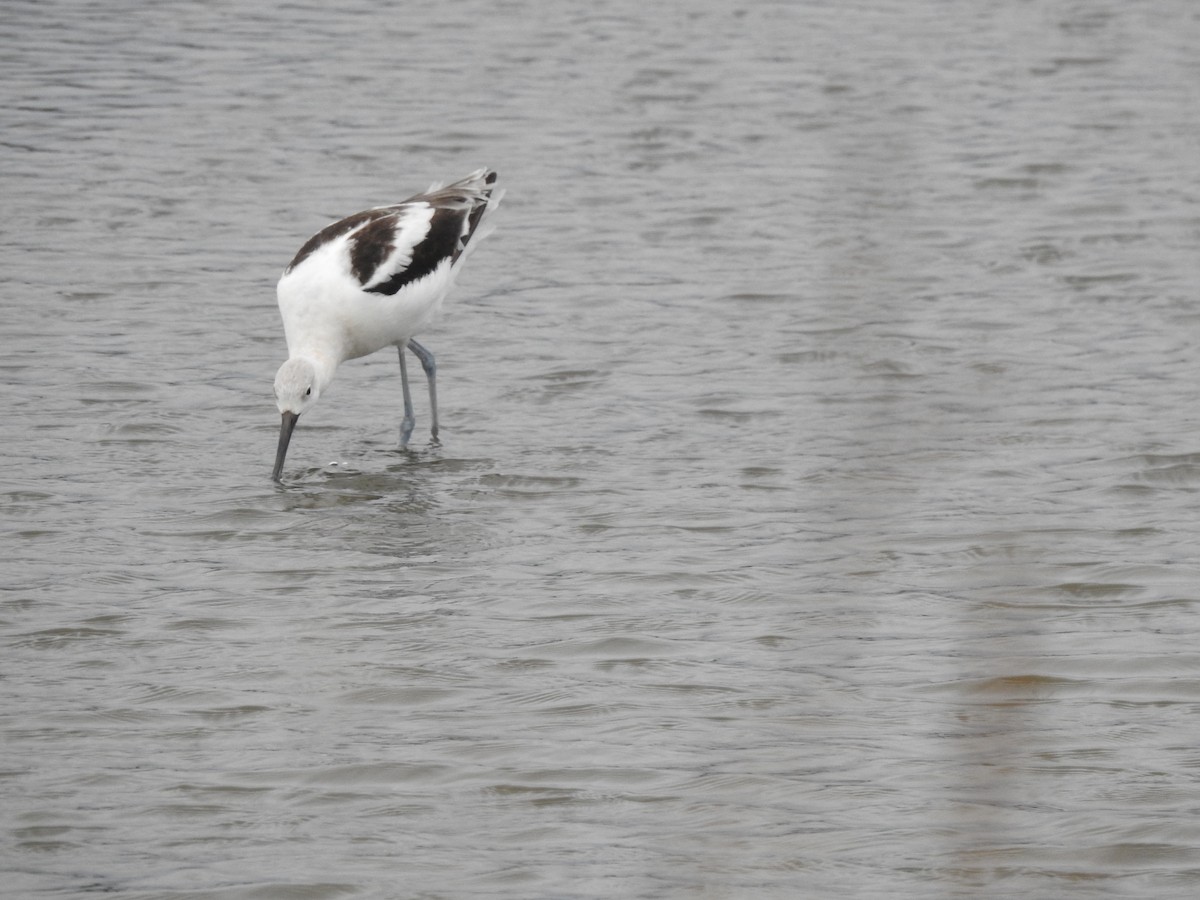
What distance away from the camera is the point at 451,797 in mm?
5348

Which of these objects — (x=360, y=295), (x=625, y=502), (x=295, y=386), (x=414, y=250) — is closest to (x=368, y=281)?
(x=360, y=295)

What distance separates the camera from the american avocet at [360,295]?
348 inches

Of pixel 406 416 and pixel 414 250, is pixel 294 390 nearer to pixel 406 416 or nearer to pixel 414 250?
pixel 406 416

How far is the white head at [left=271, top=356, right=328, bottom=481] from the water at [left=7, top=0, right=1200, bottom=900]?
22 cm

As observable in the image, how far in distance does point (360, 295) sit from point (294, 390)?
1.88ft

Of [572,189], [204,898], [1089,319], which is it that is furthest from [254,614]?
[572,189]

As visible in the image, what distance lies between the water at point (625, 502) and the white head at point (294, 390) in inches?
8.5

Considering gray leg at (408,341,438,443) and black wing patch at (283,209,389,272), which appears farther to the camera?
gray leg at (408,341,438,443)

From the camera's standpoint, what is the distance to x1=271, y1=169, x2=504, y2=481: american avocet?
8836mm

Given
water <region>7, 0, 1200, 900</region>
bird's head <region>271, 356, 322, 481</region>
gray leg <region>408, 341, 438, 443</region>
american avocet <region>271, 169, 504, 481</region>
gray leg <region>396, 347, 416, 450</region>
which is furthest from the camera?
gray leg <region>408, 341, 438, 443</region>

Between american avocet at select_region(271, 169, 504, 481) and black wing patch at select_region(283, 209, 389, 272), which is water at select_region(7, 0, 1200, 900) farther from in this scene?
black wing patch at select_region(283, 209, 389, 272)

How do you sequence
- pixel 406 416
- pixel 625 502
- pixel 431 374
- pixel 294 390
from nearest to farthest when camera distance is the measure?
1. pixel 625 502
2. pixel 294 390
3. pixel 406 416
4. pixel 431 374

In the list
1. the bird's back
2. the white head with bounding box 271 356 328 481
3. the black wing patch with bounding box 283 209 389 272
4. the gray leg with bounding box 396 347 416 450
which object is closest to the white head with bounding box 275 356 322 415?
the white head with bounding box 271 356 328 481

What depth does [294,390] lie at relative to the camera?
28.4 ft
